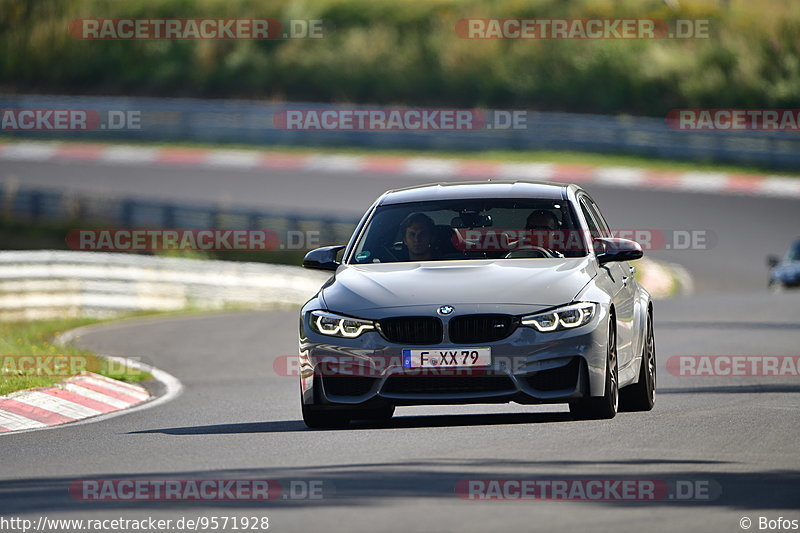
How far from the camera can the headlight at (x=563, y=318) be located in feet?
32.4

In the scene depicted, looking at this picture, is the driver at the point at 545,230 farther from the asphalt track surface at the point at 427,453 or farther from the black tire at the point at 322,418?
the black tire at the point at 322,418

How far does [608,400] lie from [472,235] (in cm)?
154

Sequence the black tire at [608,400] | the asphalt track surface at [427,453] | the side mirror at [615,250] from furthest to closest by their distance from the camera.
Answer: the side mirror at [615,250]
the black tire at [608,400]
the asphalt track surface at [427,453]

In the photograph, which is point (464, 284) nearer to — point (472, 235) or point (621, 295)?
point (472, 235)

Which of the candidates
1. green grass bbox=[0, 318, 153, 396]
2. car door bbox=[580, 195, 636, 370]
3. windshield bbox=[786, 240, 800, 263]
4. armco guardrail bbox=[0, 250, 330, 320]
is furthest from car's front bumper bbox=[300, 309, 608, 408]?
windshield bbox=[786, 240, 800, 263]

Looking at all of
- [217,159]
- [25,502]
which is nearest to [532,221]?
[25,502]

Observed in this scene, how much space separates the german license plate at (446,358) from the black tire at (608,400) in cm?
74

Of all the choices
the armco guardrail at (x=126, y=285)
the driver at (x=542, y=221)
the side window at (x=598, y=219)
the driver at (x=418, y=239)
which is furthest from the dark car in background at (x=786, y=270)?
the driver at (x=418, y=239)

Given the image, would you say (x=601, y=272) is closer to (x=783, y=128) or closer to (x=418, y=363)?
(x=418, y=363)

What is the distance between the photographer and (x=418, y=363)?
9.86 m

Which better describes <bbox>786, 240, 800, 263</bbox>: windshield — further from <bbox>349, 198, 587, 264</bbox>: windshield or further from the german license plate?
the german license plate

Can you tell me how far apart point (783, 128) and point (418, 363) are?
34.1 meters

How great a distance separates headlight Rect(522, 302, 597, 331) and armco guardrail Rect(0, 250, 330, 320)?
1378cm

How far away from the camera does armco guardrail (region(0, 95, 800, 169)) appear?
41.0 metres
